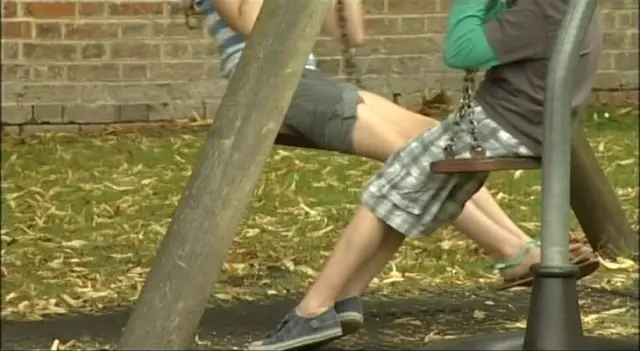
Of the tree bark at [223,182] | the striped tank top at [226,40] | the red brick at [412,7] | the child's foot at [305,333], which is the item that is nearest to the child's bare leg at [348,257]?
the child's foot at [305,333]

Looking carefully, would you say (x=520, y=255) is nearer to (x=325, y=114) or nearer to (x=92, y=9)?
(x=325, y=114)

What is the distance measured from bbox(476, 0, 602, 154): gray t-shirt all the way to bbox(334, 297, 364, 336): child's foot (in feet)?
1.73

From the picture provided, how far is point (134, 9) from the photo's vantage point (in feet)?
21.7

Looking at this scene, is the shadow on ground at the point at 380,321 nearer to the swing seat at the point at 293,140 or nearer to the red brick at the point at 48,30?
the swing seat at the point at 293,140

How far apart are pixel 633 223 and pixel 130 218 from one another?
5.57ft

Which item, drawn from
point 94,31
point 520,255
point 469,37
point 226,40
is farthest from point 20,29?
point 469,37

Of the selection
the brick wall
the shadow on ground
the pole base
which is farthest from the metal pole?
the brick wall

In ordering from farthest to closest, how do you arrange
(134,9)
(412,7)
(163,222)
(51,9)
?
1. (412,7)
2. (134,9)
3. (51,9)
4. (163,222)

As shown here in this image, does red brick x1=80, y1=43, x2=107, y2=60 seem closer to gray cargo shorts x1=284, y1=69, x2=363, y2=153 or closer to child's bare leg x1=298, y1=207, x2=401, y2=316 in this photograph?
gray cargo shorts x1=284, y1=69, x2=363, y2=153

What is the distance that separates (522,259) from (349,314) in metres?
0.48

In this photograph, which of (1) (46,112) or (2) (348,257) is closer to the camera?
(2) (348,257)

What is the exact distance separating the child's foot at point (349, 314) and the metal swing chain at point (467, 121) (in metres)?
0.42

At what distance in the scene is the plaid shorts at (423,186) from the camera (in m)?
2.73

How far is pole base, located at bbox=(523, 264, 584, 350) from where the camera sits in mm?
2191
